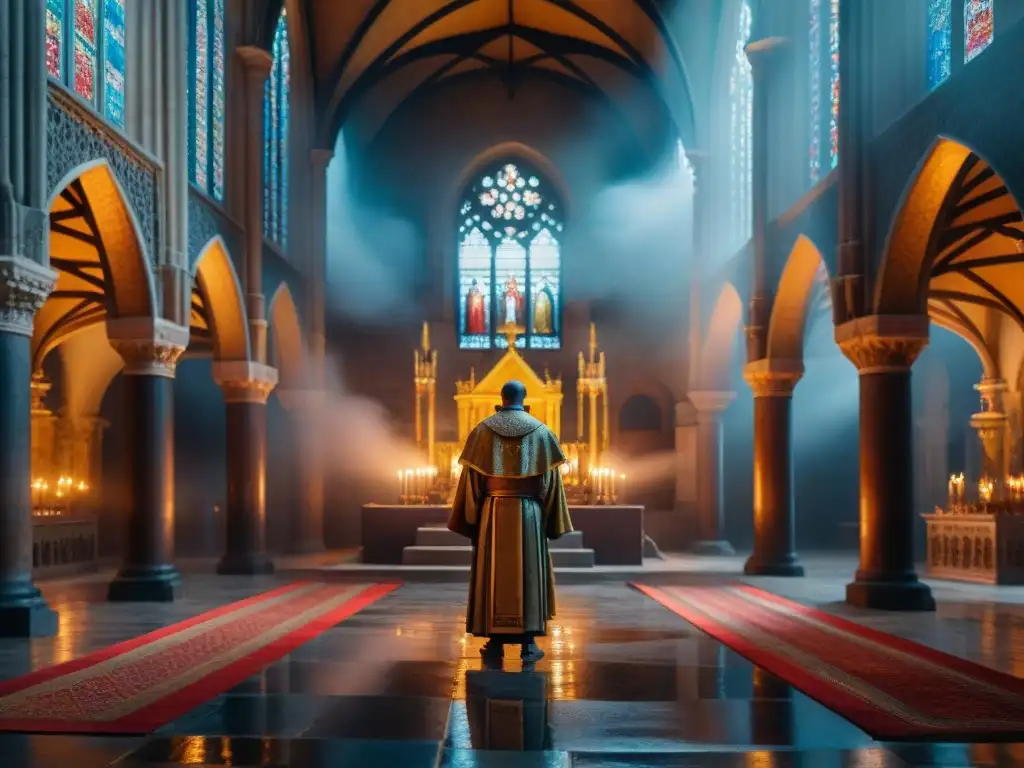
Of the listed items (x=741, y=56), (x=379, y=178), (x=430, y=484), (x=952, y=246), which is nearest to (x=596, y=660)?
(x=952, y=246)

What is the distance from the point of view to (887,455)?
15641 mm

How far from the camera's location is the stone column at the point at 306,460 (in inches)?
1095

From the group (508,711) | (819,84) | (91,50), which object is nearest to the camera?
(508,711)

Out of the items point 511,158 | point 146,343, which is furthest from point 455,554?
point 511,158

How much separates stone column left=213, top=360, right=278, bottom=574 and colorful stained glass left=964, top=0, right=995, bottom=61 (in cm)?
1307

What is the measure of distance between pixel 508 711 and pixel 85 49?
1046 centimetres

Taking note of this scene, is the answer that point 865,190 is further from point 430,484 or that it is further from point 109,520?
point 109,520

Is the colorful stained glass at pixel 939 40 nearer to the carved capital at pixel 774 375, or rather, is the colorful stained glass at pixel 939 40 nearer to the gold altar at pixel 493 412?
the carved capital at pixel 774 375

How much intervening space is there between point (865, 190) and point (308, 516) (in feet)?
53.4

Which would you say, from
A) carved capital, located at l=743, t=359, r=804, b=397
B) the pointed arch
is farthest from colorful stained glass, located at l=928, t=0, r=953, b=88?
carved capital, located at l=743, t=359, r=804, b=397

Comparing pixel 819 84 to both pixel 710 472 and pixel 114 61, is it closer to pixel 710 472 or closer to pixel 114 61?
pixel 114 61

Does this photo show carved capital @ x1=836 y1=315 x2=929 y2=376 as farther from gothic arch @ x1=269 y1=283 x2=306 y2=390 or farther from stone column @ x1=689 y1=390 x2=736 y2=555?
gothic arch @ x1=269 y1=283 x2=306 y2=390

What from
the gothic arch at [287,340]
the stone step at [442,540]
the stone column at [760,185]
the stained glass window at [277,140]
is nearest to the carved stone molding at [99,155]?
→ the stained glass window at [277,140]

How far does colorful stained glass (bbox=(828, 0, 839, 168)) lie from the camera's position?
1772 cm
